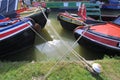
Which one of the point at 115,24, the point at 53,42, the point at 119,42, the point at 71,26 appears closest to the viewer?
the point at 119,42

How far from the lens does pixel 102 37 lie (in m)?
7.62

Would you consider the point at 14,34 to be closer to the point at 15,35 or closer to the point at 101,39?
the point at 15,35

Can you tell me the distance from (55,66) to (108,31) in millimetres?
3074

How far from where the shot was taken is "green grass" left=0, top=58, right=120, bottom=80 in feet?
17.4

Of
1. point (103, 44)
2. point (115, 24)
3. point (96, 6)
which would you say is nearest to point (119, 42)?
point (103, 44)

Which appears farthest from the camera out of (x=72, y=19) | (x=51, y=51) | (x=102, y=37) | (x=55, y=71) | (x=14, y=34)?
(x=72, y=19)

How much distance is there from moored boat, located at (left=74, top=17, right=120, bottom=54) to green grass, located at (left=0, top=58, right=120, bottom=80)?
155cm

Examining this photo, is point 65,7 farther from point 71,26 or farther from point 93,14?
point 71,26

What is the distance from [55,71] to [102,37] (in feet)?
8.92

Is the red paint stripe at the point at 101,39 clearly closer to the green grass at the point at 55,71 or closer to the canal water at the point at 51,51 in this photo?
the canal water at the point at 51,51

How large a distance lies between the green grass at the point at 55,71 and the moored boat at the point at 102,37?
155 centimetres

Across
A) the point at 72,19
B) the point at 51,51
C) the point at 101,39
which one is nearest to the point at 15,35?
the point at 51,51

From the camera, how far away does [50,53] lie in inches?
352

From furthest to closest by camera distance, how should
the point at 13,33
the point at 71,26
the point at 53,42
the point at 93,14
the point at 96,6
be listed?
the point at 96,6 < the point at 93,14 < the point at 71,26 < the point at 53,42 < the point at 13,33
